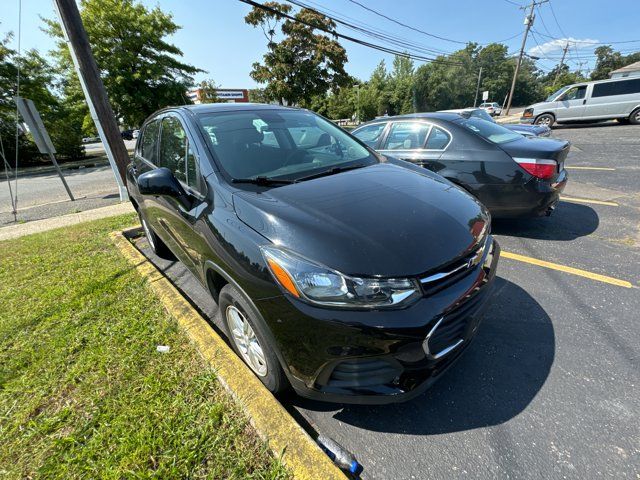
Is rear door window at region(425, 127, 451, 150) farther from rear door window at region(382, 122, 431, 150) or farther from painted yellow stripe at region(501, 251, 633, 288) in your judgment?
painted yellow stripe at region(501, 251, 633, 288)

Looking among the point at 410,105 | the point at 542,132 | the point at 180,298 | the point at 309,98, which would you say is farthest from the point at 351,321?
the point at 410,105

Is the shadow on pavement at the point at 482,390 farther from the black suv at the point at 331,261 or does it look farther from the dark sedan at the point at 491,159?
the dark sedan at the point at 491,159

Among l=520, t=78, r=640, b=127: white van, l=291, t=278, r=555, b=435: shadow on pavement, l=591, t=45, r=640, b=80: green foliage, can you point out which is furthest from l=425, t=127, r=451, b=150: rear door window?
l=591, t=45, r=640, b=80: green foliage

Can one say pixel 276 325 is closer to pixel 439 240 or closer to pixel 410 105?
pixel 439 240

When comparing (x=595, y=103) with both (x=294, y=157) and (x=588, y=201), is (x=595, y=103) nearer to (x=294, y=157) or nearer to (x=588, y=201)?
(x=588, y=201)

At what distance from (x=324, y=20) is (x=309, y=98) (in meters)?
5.64

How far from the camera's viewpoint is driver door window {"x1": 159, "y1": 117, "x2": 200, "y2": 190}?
7.30 feet

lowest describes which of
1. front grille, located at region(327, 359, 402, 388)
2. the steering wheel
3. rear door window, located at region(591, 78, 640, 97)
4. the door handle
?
front grille, located at region(327, 359, 402, 388)

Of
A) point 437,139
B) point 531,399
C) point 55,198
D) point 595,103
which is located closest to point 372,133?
point 437,139

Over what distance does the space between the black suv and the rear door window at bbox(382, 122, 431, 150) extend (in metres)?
1.95

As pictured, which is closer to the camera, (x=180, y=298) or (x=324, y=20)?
(x=180, y=298)

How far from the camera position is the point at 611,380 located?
1856 mm

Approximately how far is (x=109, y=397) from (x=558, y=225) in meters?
5.15

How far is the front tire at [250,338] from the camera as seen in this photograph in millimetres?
1674
